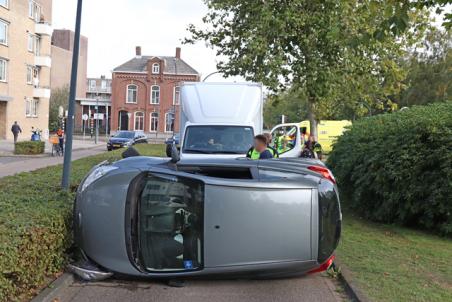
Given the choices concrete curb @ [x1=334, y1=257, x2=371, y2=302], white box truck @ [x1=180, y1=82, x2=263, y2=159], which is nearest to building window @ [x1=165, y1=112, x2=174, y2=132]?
white box truck @ [x1=180, y1=82, x2=263, y2=159]

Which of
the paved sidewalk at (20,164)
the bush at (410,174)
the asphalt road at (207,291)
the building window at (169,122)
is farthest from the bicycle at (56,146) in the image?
the building window at (169,122)

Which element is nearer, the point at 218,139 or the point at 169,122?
the point at 218,139

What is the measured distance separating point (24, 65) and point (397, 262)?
4528 cm

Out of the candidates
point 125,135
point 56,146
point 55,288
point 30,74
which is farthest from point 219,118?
point 30,74

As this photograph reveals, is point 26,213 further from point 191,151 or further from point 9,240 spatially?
point 191,151

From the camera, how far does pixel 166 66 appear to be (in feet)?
260

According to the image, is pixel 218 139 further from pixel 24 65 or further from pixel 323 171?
pixel 24 65

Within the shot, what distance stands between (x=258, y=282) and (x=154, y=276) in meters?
1.15

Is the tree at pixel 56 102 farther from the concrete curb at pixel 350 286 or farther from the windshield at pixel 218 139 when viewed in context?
the concrete curb at pixel 350 286

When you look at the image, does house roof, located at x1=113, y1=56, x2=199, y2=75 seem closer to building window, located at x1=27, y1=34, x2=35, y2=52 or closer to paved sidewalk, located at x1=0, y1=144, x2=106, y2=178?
building window, located at x1=27, y1=34, x2=35, y2=52

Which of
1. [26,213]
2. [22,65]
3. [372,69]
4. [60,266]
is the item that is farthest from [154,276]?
[22,65]

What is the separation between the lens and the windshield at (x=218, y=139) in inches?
498

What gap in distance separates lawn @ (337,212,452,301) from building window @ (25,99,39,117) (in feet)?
143

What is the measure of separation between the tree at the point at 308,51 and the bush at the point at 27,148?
1381 cm
